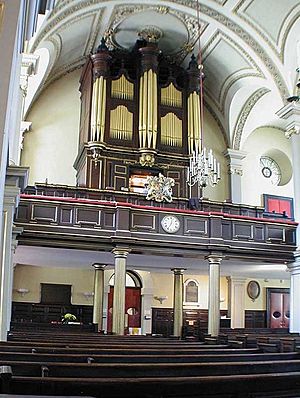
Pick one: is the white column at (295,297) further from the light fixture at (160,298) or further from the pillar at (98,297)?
the light fixture at (160,298)

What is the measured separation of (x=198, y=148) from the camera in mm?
18516

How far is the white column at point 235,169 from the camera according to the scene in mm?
21031

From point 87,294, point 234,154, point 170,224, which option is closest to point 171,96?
point 234,154

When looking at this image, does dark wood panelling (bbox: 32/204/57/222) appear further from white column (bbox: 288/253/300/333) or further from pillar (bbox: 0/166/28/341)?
white column (bbox: 288/253/300/333)

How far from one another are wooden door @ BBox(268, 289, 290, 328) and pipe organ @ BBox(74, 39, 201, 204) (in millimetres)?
7199

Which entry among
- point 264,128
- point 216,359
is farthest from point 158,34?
point 216,359

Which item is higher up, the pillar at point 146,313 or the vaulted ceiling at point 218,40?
the vaulted ceiling at point 218,40

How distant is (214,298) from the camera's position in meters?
14.2

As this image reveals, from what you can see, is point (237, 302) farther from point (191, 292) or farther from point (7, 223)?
point (7, 223)

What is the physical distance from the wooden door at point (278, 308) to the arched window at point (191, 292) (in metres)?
3.30

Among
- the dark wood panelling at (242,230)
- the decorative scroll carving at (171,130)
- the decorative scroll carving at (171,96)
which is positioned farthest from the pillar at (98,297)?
the decorative scroll carving at (171,96)

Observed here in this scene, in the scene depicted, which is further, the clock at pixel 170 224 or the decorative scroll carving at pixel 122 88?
the decorative scroll carving at pixel 122 88

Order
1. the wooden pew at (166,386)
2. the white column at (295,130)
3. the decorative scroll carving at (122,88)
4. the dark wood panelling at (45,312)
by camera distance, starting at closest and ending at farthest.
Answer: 1. the wooden pew at (166,386)
2. the white column at (295,130)
3. the decorative scroll carving at (122,88)
4. the dark wood panelling at (45,312)

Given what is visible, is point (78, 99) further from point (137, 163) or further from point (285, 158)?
point (285, 158)
